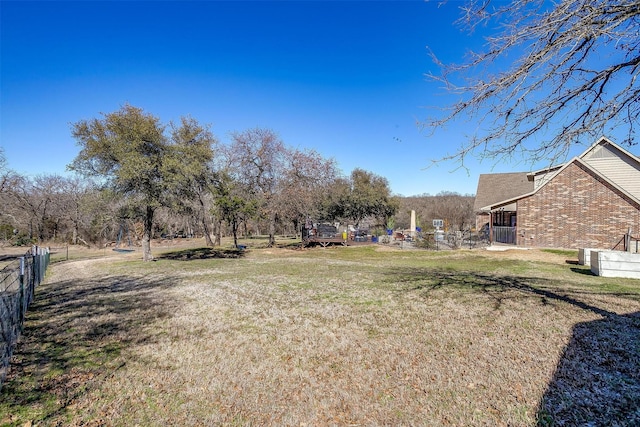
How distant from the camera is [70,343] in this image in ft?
15.8

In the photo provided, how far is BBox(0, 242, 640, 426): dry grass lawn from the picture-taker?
118 inches

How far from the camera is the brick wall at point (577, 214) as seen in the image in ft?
53.6

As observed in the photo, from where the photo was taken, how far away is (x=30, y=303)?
7.46m

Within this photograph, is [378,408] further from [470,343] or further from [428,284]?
[428,284]

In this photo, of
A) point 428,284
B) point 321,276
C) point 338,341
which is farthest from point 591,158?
point 338,341

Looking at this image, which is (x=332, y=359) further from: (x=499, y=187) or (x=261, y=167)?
(x=499, y=187)

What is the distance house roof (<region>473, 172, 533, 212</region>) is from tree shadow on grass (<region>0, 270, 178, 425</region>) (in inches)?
1041

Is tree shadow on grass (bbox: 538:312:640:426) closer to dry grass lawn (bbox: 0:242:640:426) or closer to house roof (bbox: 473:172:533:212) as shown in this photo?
dry grass lawn (bbox: 0:242:640:426)

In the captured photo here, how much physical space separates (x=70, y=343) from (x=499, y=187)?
105ft

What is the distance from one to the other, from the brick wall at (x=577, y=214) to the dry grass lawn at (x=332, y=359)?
11.3 m

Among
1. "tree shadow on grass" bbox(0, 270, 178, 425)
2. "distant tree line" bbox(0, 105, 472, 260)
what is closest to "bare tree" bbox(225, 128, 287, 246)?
"distant tree line" bbox(0, 105, 472, 260)

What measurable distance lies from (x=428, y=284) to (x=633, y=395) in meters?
5.84

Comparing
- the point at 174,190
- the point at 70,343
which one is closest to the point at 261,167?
the point at 174,190

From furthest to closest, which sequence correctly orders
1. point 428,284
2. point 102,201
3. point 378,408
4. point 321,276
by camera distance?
1. point 102,201
2. point 321,276
3. point 428,284
4. point 378,408
